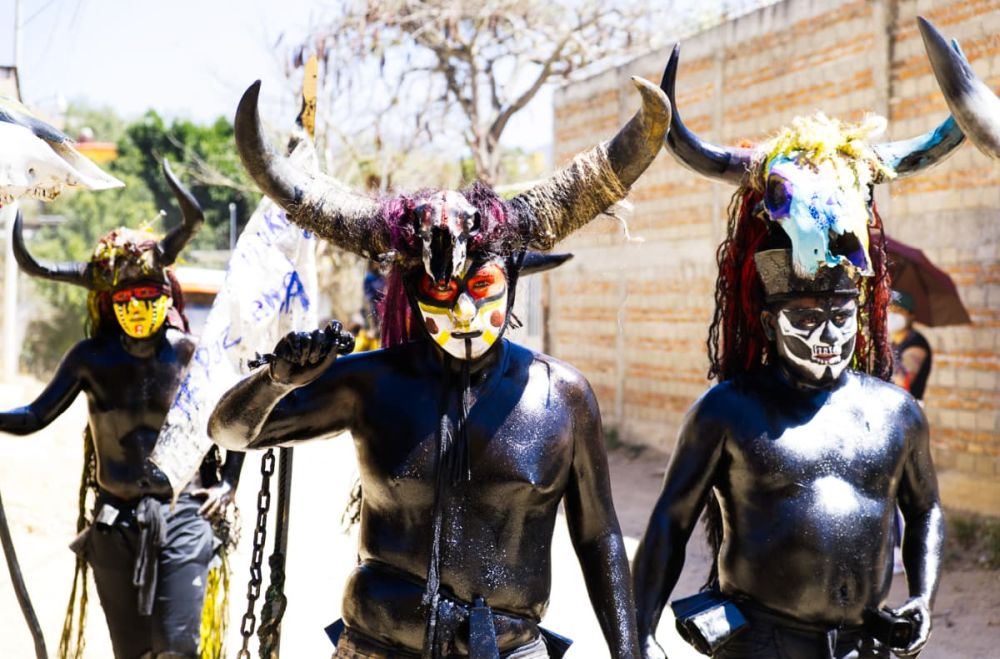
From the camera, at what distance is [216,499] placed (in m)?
5.39

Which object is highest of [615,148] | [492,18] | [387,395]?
[492,18]

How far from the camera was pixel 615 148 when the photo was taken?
3.06 m

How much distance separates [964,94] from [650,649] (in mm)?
1886

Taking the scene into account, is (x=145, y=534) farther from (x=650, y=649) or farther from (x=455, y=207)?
(x=455, y=207)

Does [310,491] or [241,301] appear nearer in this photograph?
[241,301]

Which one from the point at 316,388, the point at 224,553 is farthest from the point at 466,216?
the point at 224,553

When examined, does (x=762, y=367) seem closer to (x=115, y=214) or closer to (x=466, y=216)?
(x=466, y=216)

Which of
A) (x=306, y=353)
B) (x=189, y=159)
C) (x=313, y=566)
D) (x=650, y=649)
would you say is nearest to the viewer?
(x=306, y=353)

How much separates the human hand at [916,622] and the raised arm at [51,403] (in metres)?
3.84

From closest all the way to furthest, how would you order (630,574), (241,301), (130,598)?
1. (630,574)
2. (241,301)
3. (130,598)

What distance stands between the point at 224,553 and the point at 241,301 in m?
2.10

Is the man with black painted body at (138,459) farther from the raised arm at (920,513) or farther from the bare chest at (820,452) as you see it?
the raised arm at (920,513)

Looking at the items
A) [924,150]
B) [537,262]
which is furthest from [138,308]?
[924,150]

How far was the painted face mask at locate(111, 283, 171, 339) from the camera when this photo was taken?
17.9 ft
